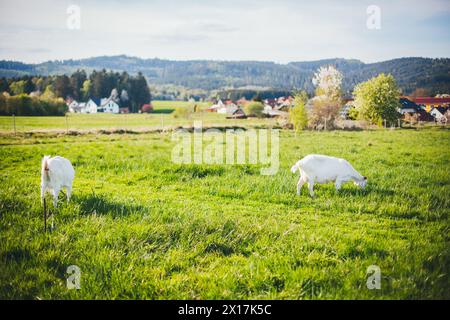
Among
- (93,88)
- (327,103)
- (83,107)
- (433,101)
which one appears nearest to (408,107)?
(433,101)

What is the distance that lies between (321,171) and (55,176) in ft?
20.6

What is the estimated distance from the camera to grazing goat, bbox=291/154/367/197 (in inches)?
331

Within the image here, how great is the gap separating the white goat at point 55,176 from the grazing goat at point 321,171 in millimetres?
5452

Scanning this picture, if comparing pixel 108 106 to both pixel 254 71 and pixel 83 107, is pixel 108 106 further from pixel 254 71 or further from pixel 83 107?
pixel 254 71

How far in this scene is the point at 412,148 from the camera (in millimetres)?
16453

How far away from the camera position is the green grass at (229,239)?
4.15m

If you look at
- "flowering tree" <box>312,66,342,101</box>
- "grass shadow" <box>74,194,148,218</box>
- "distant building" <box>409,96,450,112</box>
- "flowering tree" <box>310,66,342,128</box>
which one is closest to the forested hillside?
"distant building" <box>409,96,450,112</box>

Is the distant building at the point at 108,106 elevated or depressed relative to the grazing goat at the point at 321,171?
elevated

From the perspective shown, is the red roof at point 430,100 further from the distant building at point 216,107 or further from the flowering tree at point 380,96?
the distant building at point 216,107

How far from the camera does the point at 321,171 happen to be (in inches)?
332

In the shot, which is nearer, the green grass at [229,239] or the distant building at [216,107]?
the green grass at [229,239]

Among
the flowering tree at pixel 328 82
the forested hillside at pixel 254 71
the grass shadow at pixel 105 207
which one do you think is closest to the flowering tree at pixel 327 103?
the flowering tree at pixel 328 82

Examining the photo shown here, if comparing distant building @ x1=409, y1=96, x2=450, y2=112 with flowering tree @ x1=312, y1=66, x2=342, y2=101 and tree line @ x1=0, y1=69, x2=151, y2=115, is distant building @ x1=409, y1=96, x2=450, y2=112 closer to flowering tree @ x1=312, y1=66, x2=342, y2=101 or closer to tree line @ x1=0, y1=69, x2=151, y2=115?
flowering tree @ x1=312, y1=66, x2=342, y2=101

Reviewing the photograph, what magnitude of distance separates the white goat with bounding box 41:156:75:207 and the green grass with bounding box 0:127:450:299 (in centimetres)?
49
